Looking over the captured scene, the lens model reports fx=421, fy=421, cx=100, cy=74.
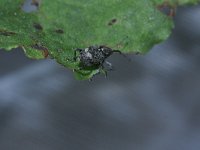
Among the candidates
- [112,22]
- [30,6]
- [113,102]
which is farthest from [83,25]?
[113,102]

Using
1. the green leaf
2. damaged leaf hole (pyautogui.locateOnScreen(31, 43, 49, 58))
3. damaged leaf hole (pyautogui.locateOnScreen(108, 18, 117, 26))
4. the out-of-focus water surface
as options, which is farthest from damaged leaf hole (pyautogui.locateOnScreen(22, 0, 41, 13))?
the out-of-focus water surface

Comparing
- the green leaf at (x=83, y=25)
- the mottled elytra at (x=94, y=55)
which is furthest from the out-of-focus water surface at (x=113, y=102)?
the green leaf at (x=83, y=25)

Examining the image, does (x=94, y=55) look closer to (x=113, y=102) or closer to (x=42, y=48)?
(x=42, y=48)

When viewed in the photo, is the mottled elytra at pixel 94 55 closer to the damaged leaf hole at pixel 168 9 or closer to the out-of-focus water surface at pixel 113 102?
the damaged leaf hole at pixel 168 9

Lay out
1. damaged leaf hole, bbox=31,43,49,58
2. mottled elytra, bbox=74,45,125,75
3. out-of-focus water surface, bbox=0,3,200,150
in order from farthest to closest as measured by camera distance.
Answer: out-of-focus water surface, bbox=0,3,200,150 → mottled elytra, bbox=74,45,125,75 → damaged leaf hole, bbox=31,43,49,58

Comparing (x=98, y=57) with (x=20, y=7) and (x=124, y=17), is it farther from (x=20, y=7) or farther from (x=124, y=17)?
(x=20, y=7)

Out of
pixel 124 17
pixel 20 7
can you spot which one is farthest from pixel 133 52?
pixel 20 7

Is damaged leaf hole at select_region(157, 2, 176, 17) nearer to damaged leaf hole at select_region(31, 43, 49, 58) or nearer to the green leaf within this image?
the green leaf
